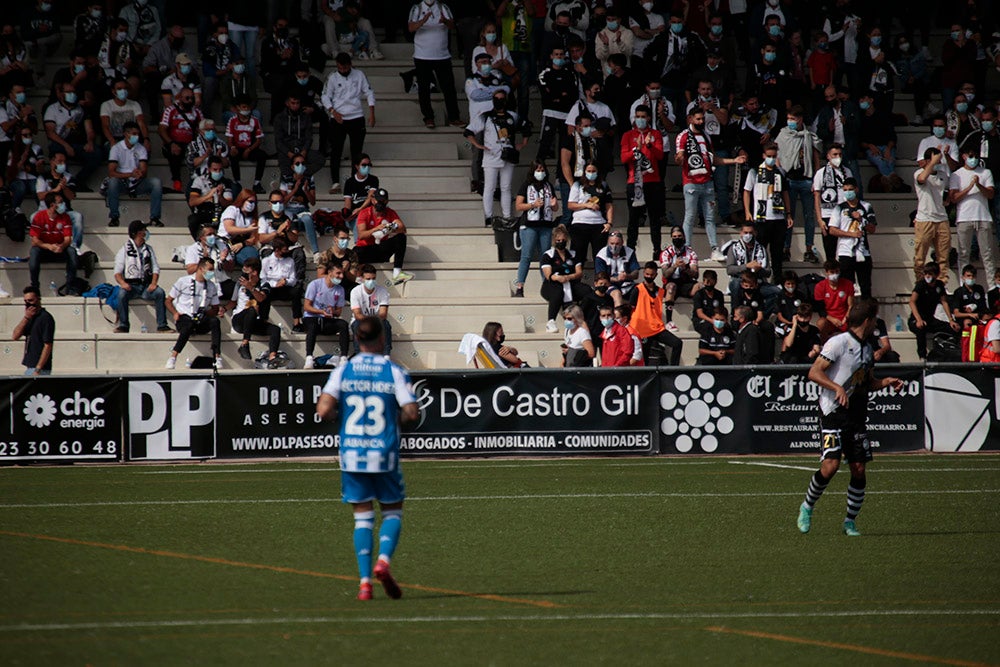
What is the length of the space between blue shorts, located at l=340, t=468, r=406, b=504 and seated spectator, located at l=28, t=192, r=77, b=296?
15.6m

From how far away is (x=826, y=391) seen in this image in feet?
38.6

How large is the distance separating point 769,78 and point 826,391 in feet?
49.1

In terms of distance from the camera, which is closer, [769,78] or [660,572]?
[660,572]

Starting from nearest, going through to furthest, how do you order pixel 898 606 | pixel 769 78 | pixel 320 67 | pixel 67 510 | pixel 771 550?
pixel 898 606
pixel 771 550
pixel 67 510
pixel 769 78
pixel 320 67

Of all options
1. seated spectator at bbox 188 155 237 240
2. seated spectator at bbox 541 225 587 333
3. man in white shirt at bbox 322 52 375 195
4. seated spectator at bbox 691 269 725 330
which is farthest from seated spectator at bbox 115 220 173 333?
seated spectator at bbox 691 269 725 330

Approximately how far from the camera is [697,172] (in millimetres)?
23797

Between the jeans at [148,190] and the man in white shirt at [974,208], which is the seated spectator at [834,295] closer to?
the man in white shirt at [974,208]

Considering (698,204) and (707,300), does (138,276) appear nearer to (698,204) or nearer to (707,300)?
(707,300)

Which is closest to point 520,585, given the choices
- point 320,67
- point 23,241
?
point 23,241

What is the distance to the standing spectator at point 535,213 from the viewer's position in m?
23.2

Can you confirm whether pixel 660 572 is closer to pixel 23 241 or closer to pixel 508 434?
pixel 508 434

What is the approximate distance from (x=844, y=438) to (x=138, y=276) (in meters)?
14.3

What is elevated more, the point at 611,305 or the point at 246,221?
the point at 246,221

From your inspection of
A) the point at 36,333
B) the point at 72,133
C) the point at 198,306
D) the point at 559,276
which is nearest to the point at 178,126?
the point at 72,133
